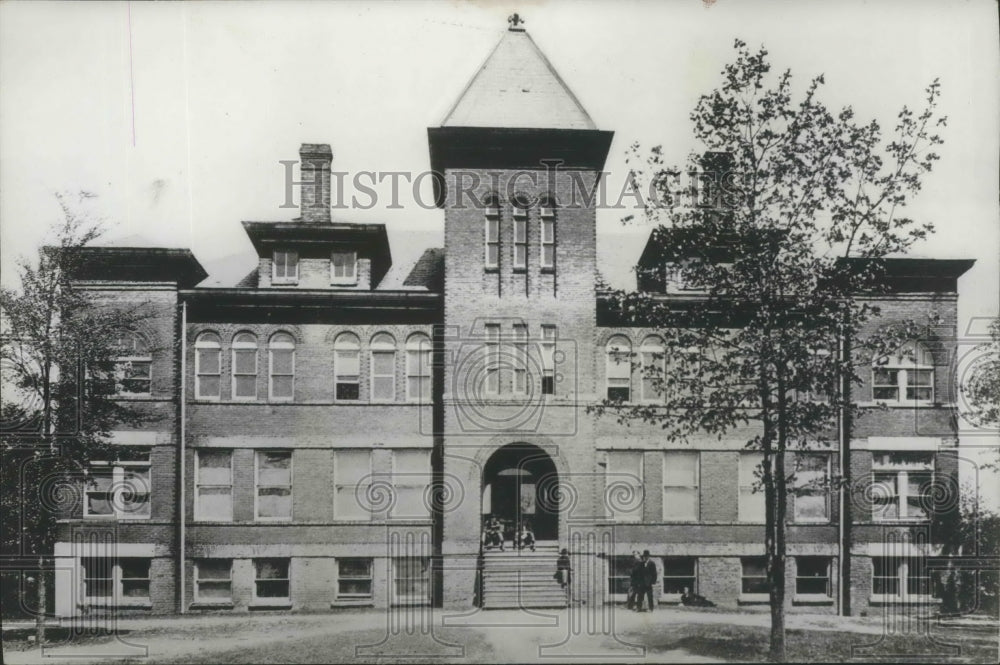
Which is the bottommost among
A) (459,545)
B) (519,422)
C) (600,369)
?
(459,545)

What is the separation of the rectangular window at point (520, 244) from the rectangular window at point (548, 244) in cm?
34

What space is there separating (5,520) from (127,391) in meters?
2.91

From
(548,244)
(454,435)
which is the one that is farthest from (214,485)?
(548,244)

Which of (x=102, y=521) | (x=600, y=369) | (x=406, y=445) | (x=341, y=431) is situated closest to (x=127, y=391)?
(x=102, y=521)

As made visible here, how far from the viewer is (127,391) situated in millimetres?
15570

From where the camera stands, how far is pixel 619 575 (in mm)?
15695

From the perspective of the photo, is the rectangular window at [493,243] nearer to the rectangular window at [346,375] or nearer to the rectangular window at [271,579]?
the rectangular window at [346,375]

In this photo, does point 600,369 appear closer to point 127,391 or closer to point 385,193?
point 385,193

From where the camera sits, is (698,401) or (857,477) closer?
(698,401)

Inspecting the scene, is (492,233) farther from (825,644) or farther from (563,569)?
(825,644)

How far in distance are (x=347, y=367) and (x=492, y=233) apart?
3.89 m

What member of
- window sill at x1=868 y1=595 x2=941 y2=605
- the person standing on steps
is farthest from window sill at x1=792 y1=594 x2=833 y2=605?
the person standing on steps


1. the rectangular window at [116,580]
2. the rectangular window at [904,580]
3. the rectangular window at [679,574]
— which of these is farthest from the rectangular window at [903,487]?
the rectangular window at [116,580]

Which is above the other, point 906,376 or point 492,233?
point 492,233
